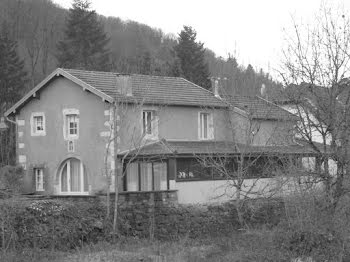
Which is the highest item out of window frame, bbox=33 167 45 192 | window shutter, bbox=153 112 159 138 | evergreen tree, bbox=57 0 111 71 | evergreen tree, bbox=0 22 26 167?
evergreen tree, bbox=57 0 111 71

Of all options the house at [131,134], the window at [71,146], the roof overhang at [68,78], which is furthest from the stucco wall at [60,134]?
the roof overhang at [68,78]

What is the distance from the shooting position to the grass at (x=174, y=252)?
14.2 metres

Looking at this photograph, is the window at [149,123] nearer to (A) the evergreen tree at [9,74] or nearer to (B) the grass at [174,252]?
(B) the grass at [174,252]

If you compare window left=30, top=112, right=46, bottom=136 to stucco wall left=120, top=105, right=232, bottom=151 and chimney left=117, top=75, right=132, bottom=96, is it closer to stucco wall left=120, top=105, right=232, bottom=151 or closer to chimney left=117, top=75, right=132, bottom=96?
chimney left=117, top=75, right=132, bottom=96

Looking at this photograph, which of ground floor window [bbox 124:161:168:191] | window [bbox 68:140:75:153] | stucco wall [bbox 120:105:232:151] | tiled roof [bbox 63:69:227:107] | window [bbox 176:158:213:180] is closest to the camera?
stucco wall [bbox 120:105:232:151]

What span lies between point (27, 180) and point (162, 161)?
23.4 feet

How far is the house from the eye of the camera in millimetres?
25750

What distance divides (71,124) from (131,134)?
3654 millimetres

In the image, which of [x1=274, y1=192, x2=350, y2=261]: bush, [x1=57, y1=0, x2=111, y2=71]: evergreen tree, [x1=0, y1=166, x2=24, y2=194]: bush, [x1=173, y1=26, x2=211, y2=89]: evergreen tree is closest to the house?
[x1=0, y1=166, x2=24, y2=194]: bush

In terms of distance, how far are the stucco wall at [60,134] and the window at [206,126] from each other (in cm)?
538

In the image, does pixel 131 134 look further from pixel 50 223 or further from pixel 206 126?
pixel 50 223

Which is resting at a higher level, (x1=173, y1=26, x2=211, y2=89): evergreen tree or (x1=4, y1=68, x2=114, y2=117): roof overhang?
(x1=173, y1=26, x2=211, y2=89): evergreen tree

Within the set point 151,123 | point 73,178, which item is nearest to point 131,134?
point 151,123

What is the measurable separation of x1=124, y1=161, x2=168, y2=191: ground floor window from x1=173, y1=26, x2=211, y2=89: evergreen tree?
84.0 ft
